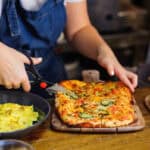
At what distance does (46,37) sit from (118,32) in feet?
3.61

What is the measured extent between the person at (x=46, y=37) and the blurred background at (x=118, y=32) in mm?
643

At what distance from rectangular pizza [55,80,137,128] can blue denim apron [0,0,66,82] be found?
24 centimetres

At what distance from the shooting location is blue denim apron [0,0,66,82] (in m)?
1.38

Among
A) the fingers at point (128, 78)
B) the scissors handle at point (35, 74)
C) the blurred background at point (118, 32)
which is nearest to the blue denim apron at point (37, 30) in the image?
the scissors handle at point (35, 74)

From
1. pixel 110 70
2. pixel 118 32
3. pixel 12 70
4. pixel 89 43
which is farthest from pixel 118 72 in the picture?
pixel 118 32

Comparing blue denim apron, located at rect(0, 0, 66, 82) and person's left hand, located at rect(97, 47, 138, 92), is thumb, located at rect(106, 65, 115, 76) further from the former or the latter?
blue denim apron, located at rect(0, 0, 66, 82)

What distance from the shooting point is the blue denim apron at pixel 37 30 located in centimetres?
138

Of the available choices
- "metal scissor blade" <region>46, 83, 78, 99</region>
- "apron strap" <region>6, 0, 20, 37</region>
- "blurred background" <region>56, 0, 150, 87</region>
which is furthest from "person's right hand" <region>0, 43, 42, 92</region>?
"blurred background" <region>56, 0, 150, 87</region>

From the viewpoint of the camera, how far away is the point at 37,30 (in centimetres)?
145

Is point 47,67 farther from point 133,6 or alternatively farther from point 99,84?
point 133,6

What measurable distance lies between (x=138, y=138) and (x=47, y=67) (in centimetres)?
60

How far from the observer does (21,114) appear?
1108 mm

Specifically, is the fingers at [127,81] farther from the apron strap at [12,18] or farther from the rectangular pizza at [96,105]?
the apron strap at [12,18]

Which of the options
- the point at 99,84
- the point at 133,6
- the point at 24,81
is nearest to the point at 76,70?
the point at 133,6
